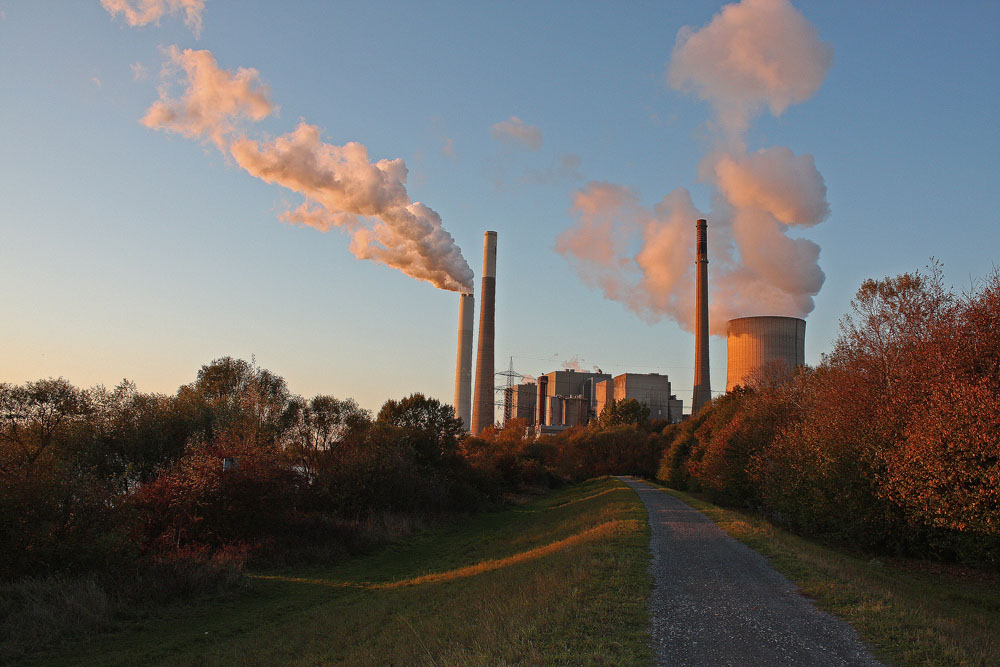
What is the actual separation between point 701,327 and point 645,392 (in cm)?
5037

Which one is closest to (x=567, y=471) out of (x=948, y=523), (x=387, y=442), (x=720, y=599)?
(x=387, y=442)

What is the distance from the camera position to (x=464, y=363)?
80.2 meters

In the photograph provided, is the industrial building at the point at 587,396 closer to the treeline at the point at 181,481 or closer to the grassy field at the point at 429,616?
the treeline at the point at 181,481

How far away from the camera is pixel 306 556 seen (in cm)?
Answer: 2441

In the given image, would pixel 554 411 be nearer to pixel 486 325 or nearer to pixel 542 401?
pixel 542 401

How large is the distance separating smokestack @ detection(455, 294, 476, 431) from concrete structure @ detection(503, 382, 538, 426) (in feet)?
234

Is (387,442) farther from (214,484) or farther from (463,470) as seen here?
(214,484)

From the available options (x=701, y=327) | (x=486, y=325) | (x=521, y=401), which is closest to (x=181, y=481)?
(x=486, y=325)

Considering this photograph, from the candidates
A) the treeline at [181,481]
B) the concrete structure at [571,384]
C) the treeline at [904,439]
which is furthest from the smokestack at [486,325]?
the concrete structure at [571,384]

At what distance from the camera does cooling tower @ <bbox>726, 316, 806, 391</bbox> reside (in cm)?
7250

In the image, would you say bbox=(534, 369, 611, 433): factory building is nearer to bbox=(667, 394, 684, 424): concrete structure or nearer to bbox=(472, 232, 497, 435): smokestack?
bbox=(667, 394, 684, 424): concrete structure

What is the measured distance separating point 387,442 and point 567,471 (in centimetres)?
4377

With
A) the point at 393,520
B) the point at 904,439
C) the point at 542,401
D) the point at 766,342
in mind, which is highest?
the point at 766,342

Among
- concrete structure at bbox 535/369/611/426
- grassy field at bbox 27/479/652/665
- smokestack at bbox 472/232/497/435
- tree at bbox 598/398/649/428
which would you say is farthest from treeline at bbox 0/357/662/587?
concrete structure at bbox 535/369/611/426
